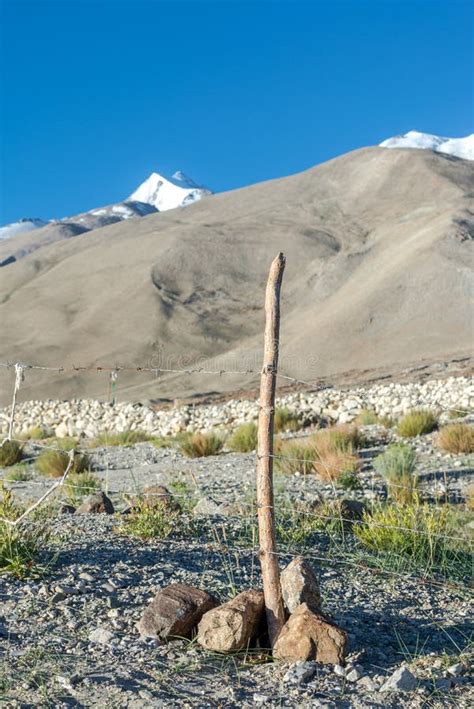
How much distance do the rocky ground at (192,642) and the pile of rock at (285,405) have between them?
Result: 11.3 metres

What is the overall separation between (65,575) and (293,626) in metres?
2.21

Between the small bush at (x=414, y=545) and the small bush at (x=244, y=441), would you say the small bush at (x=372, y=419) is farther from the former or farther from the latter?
the small bush at (x=414, y=545)

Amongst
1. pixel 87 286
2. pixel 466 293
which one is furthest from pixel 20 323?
pixel 466 293

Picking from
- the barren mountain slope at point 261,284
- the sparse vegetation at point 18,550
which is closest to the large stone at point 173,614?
the sparse vegetation at point 18,550

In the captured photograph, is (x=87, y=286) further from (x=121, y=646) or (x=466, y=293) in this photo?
(x=121, y=646)

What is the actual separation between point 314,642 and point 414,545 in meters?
2.50

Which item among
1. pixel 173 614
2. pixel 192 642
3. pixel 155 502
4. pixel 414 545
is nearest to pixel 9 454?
pixel 155 502

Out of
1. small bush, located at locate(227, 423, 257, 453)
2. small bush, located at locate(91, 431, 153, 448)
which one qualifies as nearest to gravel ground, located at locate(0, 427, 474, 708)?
small bush, located at locate(227, 423, 257, 453)

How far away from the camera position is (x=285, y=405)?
23.0 m

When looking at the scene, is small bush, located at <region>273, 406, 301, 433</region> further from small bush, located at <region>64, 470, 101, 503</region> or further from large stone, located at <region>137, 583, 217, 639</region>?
large stone, located at <region>137, 583, 217, 639</region>

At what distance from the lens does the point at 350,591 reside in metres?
6.60

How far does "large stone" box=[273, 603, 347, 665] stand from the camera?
5.11 meters

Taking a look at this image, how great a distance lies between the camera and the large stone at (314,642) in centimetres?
511

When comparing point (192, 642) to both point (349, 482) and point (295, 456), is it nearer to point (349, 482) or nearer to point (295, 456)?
point (349, 482)
